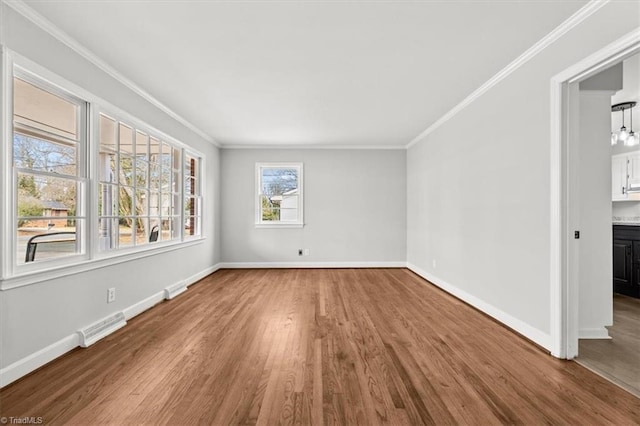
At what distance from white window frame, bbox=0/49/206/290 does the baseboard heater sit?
0.53 m

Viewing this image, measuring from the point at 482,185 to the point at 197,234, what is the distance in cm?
459

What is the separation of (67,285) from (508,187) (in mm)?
4157

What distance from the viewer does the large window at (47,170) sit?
86.6 inches

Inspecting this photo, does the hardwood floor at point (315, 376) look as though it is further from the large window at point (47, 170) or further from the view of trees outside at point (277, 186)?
the view of trees outside at point (277, 186)

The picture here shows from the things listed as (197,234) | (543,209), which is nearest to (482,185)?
(543,209)

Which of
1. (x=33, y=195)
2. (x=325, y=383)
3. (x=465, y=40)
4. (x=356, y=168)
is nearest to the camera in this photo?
(x=325, y=383)

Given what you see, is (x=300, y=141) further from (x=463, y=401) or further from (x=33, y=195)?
(x=463, y=401)

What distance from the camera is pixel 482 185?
3.54m

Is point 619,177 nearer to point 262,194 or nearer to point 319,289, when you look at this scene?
point 319,289

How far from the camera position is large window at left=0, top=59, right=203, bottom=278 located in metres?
2.18

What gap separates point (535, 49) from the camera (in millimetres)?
2607

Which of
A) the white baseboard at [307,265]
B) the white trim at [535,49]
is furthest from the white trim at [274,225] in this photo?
the white trim at [535,49]

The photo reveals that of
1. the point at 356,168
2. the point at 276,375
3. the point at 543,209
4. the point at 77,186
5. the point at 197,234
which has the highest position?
the point at 356,168
